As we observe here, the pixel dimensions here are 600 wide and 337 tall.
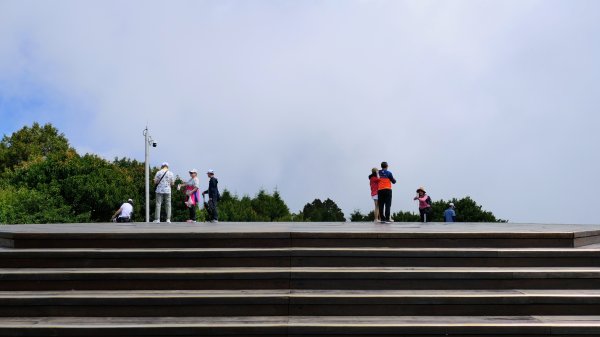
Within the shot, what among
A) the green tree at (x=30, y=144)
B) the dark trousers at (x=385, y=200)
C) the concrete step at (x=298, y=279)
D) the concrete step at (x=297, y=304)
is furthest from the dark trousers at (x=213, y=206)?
the green tree at (x=30, y=144)

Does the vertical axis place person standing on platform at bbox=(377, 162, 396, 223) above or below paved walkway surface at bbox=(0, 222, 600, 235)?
above

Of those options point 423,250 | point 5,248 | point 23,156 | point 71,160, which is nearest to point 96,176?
point 71,160

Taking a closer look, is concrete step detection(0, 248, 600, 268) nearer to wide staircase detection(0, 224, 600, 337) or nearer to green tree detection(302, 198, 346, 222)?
wide staircase detection(0, 224, 600, 337)

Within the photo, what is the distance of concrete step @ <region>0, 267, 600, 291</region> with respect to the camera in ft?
29.5

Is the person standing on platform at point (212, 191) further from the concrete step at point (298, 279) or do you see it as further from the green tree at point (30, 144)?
the green tree at point (30, 144)

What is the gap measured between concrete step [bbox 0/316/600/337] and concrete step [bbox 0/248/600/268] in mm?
1243

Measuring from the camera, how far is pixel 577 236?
33.3 feet

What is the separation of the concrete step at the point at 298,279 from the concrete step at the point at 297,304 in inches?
9.2

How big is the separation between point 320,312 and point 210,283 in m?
1.61

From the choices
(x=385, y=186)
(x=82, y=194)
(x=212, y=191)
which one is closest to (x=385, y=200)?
(x=385, y=186)

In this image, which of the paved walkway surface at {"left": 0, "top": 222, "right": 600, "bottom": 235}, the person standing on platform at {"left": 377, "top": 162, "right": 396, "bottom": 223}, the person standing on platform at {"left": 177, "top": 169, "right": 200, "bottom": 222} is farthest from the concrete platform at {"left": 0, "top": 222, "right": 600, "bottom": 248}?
the person standing on platform at {"left": 177, "top": 169, "right": 200, "bottom": 222}

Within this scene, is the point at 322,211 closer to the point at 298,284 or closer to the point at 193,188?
the point at 193,188
